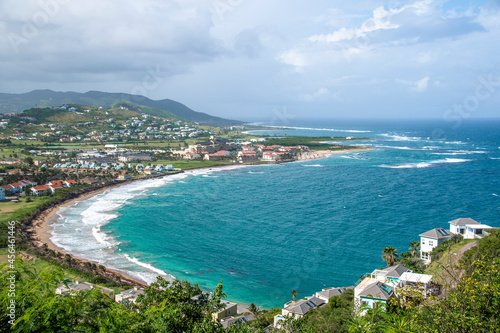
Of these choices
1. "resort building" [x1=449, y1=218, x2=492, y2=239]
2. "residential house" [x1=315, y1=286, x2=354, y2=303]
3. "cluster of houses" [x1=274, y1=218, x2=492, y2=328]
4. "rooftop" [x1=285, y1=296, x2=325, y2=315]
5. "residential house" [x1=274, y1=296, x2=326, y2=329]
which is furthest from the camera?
"resort building" [x1=449, y1=218, x2=492, y2=239]

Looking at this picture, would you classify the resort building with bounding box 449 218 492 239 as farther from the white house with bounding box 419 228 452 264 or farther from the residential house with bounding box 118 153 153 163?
the residential house with bounding box 118 153 153 163

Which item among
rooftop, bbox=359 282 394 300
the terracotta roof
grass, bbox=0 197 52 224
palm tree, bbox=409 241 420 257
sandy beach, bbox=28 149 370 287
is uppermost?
rooftop, bbox=359 282 394 300

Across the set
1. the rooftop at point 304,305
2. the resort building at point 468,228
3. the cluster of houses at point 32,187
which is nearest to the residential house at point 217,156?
the cluster of houses at point 32,187

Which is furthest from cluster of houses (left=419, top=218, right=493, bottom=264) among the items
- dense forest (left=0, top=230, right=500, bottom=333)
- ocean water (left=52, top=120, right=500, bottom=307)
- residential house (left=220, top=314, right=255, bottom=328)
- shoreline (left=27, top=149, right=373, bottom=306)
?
dense forest (left=0, top=230, right=500, bottom=333)

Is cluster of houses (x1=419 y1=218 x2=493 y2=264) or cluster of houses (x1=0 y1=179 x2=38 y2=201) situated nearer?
cluster of houses (x1=419 y1=218 x2=493 y2=264)

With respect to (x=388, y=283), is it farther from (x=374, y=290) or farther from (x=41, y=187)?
(x=41, y=187)

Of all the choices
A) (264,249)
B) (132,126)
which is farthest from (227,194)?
(132,126)

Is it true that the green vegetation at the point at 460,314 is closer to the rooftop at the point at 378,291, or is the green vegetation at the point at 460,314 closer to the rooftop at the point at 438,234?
the rooftop at the point at 378,291

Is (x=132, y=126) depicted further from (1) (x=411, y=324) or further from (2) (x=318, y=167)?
(1) (x=411, y=324)
